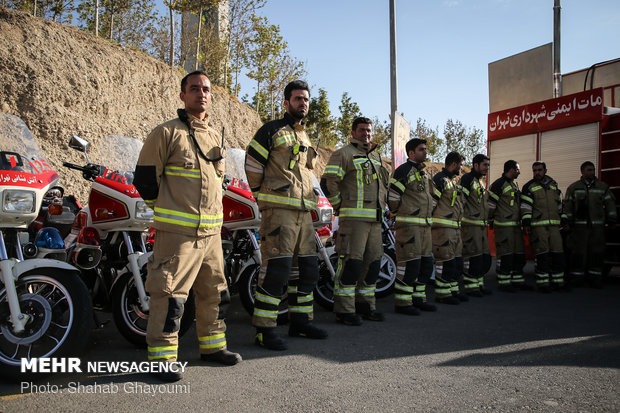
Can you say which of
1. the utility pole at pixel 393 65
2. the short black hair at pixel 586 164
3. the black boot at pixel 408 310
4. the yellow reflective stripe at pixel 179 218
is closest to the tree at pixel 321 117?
the utility pole at pixel 393 65

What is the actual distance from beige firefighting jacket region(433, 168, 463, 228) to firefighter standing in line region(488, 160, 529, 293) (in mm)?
1438

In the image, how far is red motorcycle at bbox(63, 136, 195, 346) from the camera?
3.69m

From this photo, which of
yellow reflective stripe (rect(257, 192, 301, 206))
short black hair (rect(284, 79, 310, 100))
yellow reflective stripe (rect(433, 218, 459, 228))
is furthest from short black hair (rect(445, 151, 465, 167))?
yellow reflective stripe (rect(257, 192, 301, 206))

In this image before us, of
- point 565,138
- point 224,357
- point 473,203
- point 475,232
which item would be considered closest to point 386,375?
point 224,357

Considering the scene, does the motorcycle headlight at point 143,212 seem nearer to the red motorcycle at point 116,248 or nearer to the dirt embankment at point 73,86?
the red motorcycle at point 116,248

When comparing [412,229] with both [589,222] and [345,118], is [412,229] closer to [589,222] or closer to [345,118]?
[589,222]

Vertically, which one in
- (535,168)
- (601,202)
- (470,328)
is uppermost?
(535,168)

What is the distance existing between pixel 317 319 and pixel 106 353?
221cm

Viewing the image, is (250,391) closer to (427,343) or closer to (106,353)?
(106,353)

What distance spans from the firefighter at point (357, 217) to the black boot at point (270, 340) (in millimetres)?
1157

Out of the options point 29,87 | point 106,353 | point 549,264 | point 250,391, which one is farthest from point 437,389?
point 29,87

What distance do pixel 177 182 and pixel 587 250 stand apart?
7407mm

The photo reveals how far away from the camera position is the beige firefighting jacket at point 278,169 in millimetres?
3977

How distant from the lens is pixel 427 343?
4.13 meters
